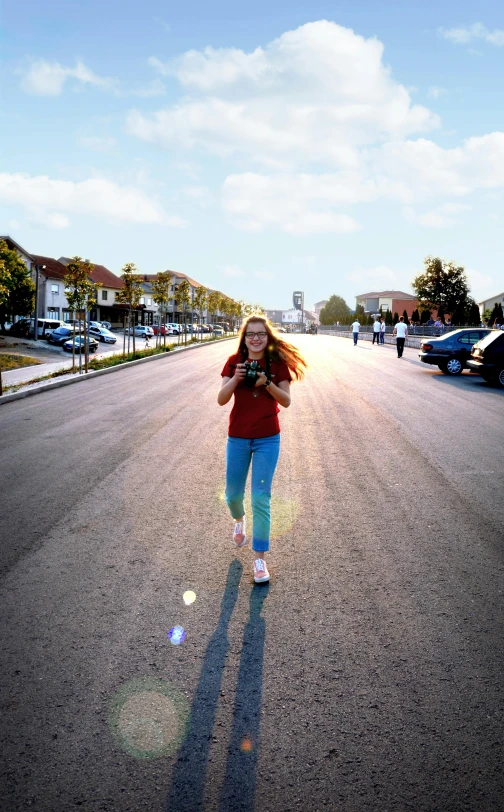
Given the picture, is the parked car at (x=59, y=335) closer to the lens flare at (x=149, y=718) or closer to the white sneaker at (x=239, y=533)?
the white sneaker at (x=239, y=533)

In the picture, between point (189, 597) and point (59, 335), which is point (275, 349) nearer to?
point (189, 597)

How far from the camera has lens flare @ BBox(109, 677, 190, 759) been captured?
8.62ft

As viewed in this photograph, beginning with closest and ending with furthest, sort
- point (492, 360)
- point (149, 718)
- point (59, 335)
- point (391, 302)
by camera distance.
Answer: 1. point (149, 718)
2. point (492, 360)
3. point (59, 335)
4. point (391, 302)

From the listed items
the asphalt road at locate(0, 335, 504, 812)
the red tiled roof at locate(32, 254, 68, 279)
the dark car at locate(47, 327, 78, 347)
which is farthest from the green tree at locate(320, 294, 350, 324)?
the asphalt road at locate(0, 335, 504, 812)

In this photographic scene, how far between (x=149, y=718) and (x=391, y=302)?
455 feet

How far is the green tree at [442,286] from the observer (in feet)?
296

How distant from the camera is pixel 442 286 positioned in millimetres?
90875

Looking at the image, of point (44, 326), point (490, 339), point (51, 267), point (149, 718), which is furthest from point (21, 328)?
point (149, 718)

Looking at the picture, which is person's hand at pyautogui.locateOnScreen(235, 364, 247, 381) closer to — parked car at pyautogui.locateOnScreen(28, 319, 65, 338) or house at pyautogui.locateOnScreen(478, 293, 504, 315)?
parked car at pyautogui.locateOnScreen(28, 319, 65, 338)

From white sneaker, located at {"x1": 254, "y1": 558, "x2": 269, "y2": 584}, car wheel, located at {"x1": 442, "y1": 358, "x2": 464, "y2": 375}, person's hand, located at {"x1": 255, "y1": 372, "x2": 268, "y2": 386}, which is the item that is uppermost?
person's hand, located at {"x1": 255, "y1": 372, "x2": 268, "y2": 386}

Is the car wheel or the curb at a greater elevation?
the car wheel

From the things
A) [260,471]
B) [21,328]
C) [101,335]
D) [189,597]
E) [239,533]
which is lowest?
[101,335]

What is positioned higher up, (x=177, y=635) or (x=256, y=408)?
(x=256, y=408)

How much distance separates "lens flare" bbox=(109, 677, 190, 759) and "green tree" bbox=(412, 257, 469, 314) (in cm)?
9296
